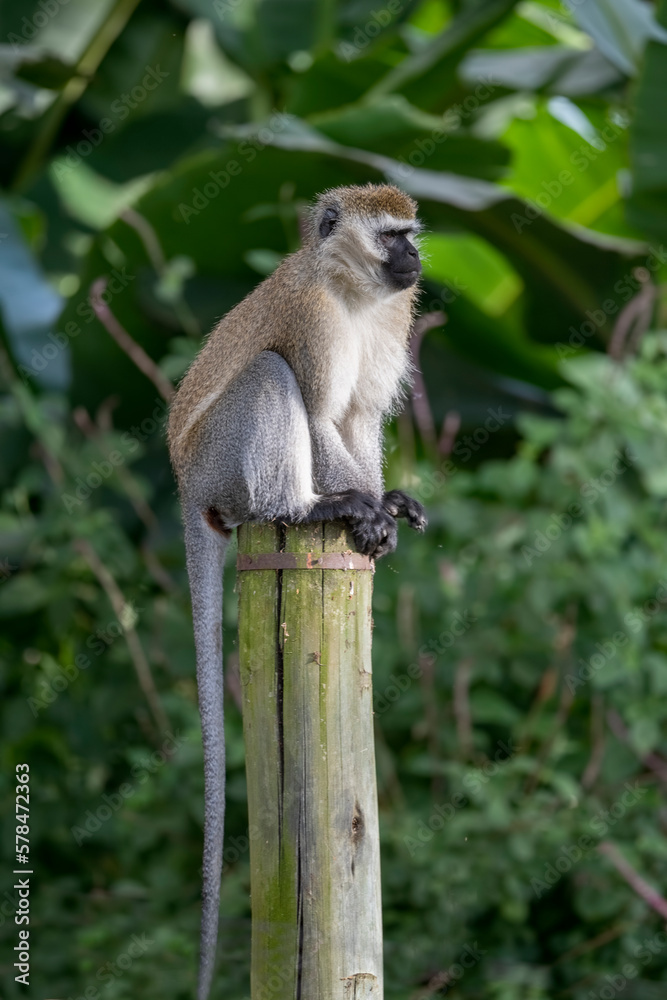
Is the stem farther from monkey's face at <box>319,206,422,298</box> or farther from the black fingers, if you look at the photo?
the black fingers

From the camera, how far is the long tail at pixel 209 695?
10.2 feet

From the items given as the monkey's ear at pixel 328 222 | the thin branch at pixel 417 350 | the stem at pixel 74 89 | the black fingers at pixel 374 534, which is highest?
the stem at pixel 74 89

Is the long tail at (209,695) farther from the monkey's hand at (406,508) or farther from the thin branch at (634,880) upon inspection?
the thin branch at (634,880)

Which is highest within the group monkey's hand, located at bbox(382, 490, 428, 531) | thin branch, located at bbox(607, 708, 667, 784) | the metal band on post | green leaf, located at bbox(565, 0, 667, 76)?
green leaf, located at bbox(565, 0, 667, 76)

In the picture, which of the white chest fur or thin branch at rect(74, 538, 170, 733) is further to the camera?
thin branch at rect(74, 538, 170, 733)

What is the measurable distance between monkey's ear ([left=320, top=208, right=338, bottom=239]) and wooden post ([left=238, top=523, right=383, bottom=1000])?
5.21 ft

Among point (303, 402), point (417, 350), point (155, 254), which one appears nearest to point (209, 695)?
point (303, 402)

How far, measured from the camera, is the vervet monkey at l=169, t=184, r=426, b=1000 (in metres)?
3.60

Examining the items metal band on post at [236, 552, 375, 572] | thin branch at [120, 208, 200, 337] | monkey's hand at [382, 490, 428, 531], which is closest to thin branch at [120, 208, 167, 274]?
thin branch at [120, 208, 200, 337]

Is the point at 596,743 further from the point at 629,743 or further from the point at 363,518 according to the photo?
the point at 363,518

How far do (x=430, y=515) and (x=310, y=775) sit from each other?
3.24 m

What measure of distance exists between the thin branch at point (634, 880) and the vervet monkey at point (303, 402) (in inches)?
86.9

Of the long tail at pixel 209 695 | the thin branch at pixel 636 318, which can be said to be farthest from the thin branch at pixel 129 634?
the thin branch at pixel 636 318

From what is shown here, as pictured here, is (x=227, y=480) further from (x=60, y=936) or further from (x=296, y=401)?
(x=60, y=936)
